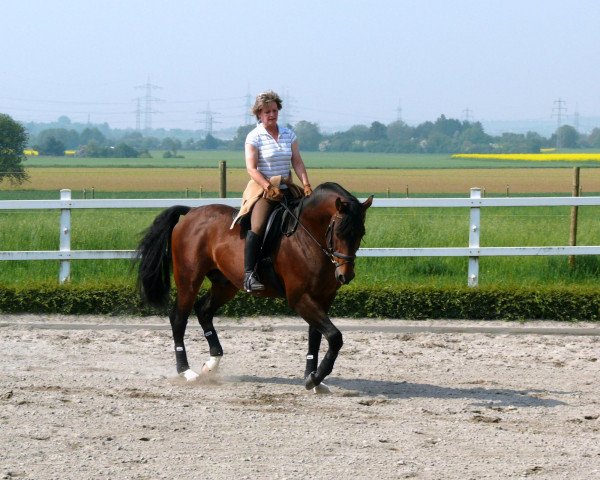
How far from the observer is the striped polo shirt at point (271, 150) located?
797cm

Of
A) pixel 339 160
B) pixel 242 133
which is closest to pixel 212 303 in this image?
pixel 242 133

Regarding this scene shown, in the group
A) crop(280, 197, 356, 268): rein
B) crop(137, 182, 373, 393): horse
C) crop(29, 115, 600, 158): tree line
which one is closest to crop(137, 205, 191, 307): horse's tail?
crop(137, 182, 373, 393): horse

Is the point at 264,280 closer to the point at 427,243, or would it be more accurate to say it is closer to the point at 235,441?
the point at 235,441

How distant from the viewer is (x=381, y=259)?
1303 centimetres

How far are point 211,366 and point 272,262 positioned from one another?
3.40 feet

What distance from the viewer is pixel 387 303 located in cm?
1120

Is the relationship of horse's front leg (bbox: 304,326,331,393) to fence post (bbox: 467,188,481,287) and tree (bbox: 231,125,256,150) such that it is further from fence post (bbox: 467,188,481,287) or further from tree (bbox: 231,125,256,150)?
tree (bbox: 231,125,256,150)

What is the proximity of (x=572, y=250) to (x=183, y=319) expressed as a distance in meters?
5.38

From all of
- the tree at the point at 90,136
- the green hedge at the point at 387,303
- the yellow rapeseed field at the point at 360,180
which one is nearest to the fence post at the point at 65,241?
the green hedge at the point at 387,303

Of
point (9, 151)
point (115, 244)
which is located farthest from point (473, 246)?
point (9, 151)

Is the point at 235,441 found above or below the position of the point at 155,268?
below

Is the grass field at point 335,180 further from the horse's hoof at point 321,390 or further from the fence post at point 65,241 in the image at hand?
the horse's hoof at point 321,390

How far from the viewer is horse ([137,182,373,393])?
7.50m

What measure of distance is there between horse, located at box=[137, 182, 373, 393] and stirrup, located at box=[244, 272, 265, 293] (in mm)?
116
